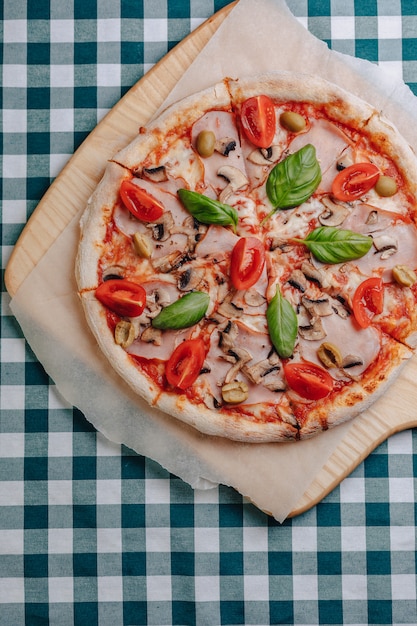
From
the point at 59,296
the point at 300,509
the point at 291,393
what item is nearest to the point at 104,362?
the point at 59,296

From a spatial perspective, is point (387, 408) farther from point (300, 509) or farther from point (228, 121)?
point (228, 121)

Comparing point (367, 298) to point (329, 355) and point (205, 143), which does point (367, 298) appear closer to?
point (329, 355)

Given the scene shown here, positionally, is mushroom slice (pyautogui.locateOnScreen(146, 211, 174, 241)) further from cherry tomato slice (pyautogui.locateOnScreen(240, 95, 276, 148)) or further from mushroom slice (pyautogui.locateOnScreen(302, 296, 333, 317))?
mushroom slice (pyautogui.locateOnScreen(302, 296, 333, 317))

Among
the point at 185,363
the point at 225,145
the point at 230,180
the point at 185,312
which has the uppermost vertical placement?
the point at 225,145

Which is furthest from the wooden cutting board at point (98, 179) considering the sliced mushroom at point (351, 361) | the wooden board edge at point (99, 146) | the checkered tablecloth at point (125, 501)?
the sliced mushroom at point (351, 361)

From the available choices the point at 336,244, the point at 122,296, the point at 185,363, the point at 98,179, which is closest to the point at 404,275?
the point at 336,244

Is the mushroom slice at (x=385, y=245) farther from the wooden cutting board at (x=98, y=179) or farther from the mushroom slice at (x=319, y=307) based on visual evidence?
the wooden cutting board at (x=98, y=179)

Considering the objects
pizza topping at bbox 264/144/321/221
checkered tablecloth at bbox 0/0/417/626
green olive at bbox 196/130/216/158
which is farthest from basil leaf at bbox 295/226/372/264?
checkered tablecloth at bbox 0/0/417/626
